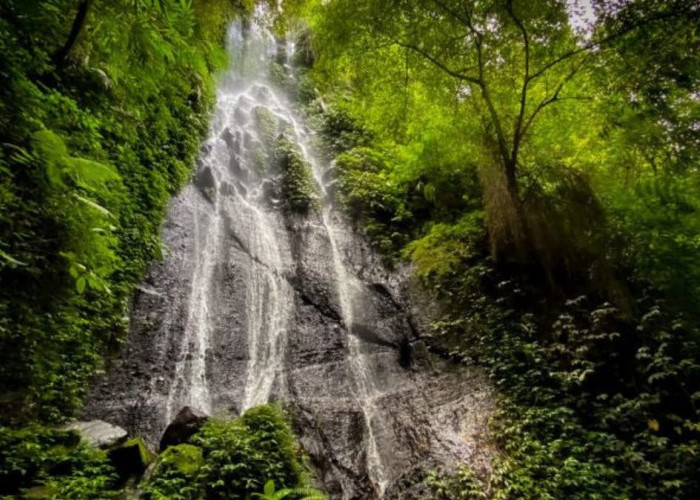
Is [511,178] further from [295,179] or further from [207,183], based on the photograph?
[207,183]

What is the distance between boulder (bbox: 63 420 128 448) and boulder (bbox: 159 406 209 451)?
1.69 feet

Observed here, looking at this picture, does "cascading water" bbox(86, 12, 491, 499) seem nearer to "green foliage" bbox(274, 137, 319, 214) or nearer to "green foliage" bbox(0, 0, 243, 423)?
"green foliage" bbox(274, 137, 319, 214)

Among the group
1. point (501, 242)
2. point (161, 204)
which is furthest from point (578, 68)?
point (161, 204)

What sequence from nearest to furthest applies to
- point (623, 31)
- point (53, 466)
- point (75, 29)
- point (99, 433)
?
1. point (53, 466)
2. point (75, 29)
3. point (99, 433)
4. point (623, 31)

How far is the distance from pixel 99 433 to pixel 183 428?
858 mm

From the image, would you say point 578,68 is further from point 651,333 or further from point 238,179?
point 238,179

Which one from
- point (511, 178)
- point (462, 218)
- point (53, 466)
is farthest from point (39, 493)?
point (462, 218)

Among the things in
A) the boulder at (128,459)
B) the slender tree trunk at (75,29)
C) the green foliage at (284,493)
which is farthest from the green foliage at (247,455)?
the slender tree trunk at (75,29)

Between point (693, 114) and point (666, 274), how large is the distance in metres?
2.94

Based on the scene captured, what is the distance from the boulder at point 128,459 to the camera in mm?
4105

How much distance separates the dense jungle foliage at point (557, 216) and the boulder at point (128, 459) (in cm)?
325

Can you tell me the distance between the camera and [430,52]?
7590 millimetres

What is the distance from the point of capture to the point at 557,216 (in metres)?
7.22

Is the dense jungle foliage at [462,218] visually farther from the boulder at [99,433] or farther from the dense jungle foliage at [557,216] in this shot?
the boulder at [99,433]
